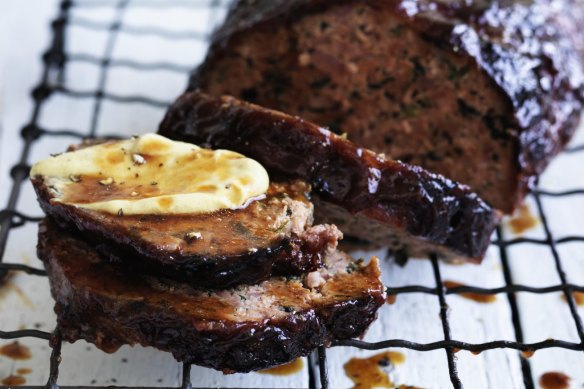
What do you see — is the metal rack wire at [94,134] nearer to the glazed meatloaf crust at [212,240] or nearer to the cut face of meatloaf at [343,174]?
the cut face of meatloaf at [343,174]

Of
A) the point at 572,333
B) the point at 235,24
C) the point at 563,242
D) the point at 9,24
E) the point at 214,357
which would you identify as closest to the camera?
the point at 214,357

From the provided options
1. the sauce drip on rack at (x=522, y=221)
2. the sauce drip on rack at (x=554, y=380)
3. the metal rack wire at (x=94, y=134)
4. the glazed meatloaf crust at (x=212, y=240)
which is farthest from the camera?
the sauce drip on rack at (x=522, y=221)

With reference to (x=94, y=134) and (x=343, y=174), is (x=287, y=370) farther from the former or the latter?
(x=94, y=134)

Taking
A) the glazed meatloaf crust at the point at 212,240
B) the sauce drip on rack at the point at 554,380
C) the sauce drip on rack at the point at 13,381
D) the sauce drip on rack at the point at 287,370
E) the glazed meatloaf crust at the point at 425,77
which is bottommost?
the sauce drip on rack at the point at 554,380

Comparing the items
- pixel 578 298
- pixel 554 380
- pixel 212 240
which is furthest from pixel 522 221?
pixel 212 240

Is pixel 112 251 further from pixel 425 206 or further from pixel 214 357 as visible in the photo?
pixel 425 206

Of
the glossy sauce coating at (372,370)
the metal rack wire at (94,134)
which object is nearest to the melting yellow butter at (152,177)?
the metal rack wire at (94,134)

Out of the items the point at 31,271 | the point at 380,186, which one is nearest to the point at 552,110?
the point at 380,186

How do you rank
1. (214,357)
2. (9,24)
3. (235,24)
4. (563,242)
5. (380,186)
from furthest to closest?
(9,24)
(235,24)
(563,242)
(380,186)
(214,357)
